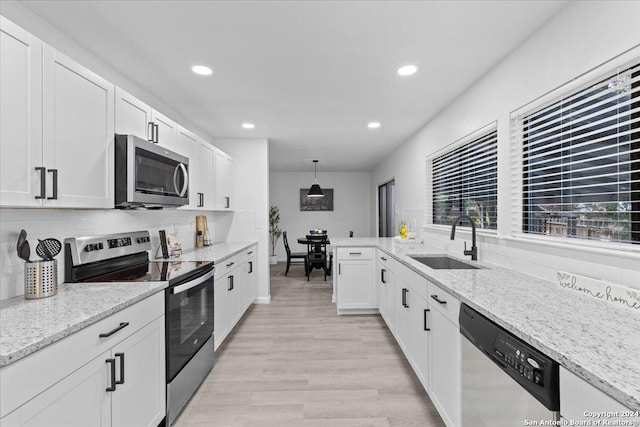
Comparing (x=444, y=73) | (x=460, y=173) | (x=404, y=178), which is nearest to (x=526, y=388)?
(x=444, y=73)

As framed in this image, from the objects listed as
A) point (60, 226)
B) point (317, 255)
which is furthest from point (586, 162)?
point (317, 255)

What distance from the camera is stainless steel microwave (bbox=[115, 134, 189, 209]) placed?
2.03m

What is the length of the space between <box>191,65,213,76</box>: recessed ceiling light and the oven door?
159 centimetres

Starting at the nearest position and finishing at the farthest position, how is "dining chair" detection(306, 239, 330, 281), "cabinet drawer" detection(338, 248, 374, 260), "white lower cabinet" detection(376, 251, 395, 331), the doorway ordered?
"white lower cabinet" detection(376, 251, 395, 331)
"cabinet drawer" detection(338, 248, 374, 260)
"dining chair" detection(306, 239, 330, 281)
the doorway

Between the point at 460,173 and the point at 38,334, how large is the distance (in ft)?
11.0

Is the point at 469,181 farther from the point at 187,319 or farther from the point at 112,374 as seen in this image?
the point at 112,374

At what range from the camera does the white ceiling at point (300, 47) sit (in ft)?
5.95

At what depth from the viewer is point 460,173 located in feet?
10.9

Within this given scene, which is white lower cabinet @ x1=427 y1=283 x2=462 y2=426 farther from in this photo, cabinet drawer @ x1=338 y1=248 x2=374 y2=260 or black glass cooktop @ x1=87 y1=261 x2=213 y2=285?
cabinet drawer @ x1=338 y1=248 x2=374 y2=260

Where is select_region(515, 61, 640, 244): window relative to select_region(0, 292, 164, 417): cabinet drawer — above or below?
above

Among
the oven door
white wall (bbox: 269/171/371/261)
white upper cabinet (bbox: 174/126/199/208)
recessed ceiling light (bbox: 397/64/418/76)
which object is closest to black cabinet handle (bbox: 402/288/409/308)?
the oven door

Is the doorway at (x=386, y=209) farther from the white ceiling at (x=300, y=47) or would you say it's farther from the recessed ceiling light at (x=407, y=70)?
the recessed ceiling light at (x=407, y=70)

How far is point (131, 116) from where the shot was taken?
2.20 m

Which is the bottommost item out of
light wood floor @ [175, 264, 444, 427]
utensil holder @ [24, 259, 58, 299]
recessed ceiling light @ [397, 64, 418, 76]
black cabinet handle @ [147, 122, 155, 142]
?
light wood floor @ [175, 264, 444, 427]
